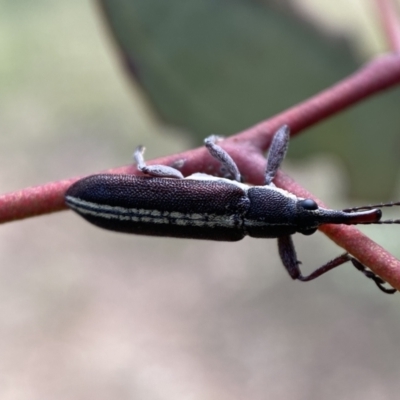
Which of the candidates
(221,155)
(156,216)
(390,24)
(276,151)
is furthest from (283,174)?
(390,24)

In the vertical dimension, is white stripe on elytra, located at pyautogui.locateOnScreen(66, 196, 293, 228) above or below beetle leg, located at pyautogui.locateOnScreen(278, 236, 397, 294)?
above

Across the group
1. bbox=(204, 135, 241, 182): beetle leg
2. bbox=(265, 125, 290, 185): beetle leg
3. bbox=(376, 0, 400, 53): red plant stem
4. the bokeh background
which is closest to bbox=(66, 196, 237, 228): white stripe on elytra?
bbox=(265, 125, 290, 185): beetle leg

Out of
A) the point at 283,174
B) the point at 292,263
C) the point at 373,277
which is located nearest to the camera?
the point at 283,174

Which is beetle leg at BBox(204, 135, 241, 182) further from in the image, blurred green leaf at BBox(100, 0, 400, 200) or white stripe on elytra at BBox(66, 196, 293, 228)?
blurred green leaf at BBox(100, 0, 400, 200)

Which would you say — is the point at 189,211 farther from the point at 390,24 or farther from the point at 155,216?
the point at 390,24

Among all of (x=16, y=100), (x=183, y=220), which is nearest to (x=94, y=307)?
(x=16, y=100)
